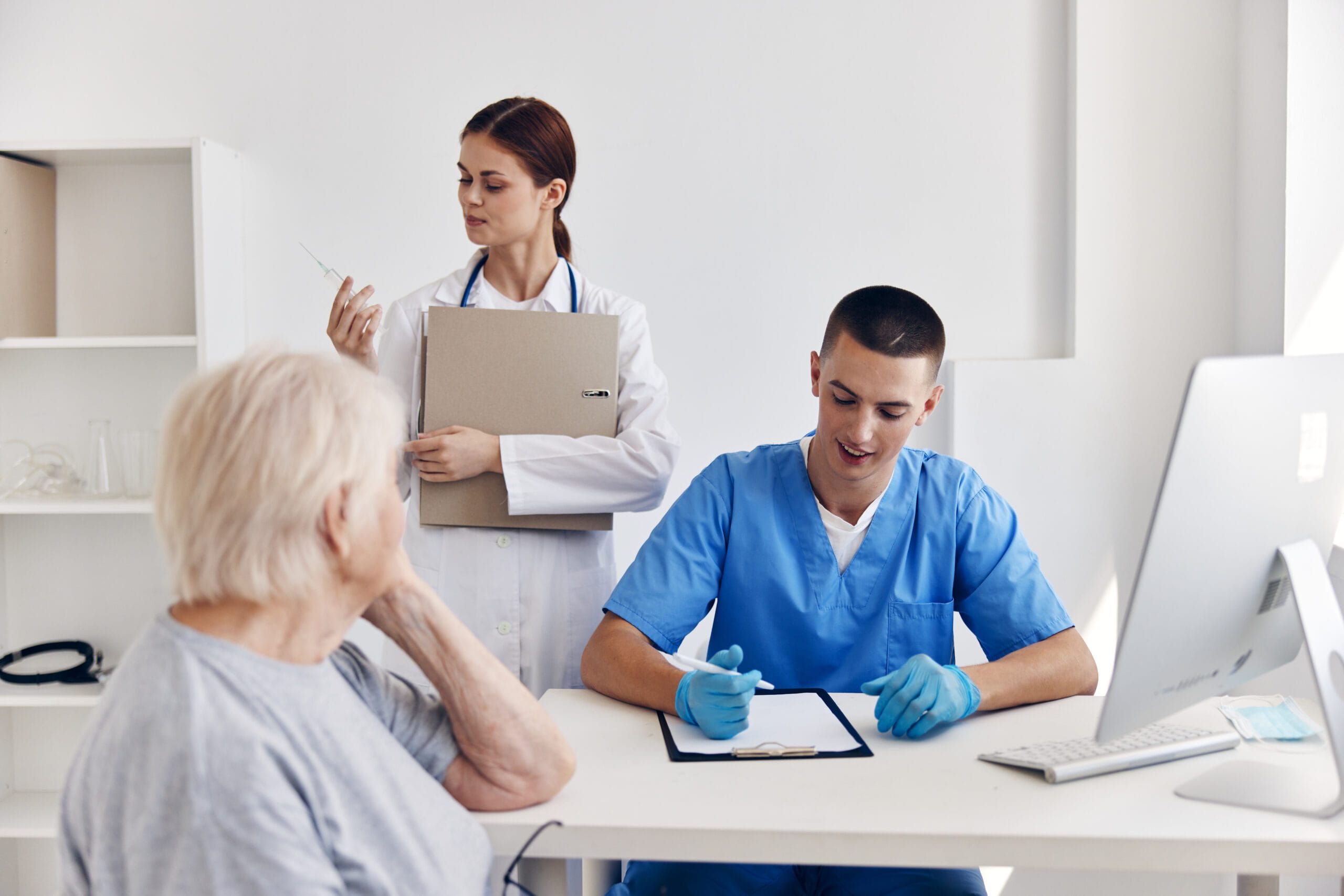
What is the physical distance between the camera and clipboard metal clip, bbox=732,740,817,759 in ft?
3.66

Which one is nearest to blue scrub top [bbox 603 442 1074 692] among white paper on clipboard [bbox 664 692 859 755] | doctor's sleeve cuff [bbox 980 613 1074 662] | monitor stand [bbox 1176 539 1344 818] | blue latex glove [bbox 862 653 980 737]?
doctor's sleeve cuff [bbox 980 613 1074 662]

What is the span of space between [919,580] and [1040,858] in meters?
0.61

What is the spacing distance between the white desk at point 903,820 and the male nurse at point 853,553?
0.34m

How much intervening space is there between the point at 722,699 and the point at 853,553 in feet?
1.46

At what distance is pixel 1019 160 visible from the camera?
94.6 inches

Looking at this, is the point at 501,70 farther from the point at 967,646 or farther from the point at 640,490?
the point at 967,646

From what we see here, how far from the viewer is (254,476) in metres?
0.75

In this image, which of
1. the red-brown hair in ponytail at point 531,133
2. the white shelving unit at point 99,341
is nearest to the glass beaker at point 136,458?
the white shelving unit at point 99,341

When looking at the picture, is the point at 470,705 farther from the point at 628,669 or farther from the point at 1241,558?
the point at 1241,558

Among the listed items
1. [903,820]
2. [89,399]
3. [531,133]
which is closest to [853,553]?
[903,820]

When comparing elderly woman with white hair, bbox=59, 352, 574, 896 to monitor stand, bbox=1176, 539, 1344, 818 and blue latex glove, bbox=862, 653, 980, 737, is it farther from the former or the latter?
monitor stand, bbox=1176, 539, 1344, 818

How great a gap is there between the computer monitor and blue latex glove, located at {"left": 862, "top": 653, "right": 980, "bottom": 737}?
0.24m

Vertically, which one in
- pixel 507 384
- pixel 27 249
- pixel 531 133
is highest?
pixel 531 133

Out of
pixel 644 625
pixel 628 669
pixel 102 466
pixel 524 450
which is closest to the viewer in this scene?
pixel 628 669
